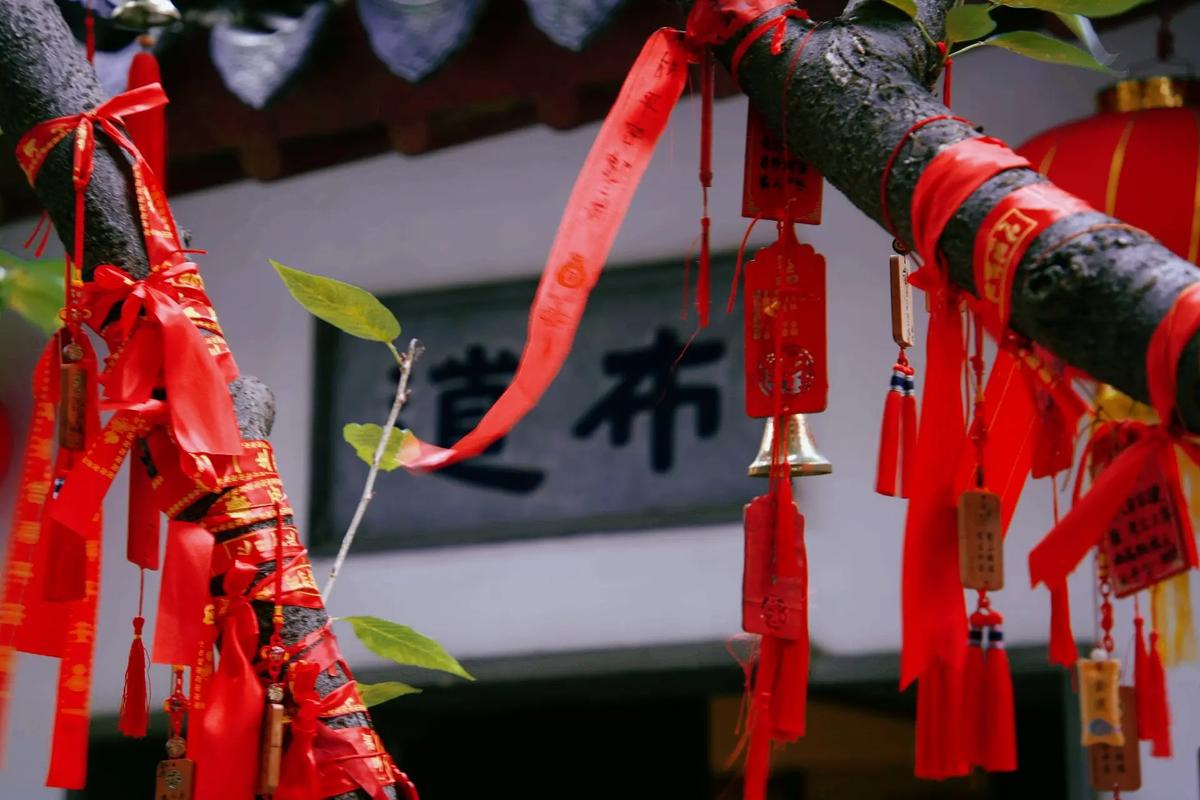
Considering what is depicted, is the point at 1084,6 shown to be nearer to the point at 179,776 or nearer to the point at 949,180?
the point at 949,180

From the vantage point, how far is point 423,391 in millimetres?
3773

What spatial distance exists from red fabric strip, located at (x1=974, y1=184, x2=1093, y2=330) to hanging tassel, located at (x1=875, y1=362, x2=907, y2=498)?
32 centimetres

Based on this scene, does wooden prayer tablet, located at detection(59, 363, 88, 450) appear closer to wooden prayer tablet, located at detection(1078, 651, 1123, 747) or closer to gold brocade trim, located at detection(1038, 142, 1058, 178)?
wooden prayer tablet, located at detection(1078, 651, 1123, 747)

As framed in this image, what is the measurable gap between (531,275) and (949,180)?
2.76 meters

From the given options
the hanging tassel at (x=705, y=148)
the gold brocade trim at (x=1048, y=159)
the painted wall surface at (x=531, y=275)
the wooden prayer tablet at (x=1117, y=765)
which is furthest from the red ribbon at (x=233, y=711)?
the painted wall surface at (x=531, y=275)

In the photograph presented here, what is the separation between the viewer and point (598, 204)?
1.29 m

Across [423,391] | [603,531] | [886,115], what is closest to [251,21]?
[423,391]

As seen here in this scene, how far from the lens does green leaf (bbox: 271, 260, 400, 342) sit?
5.33ft

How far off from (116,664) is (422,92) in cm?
170

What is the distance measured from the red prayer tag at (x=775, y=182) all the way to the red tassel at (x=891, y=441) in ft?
0.58

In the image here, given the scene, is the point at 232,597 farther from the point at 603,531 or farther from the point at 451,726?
the point at 451,726

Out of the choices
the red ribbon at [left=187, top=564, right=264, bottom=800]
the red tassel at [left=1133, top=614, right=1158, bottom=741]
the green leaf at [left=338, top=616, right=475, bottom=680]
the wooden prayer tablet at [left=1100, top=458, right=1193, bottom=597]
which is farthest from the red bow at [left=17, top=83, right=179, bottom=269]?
the red tassel at [left=1133, top=614, right=1158, bottom=741]

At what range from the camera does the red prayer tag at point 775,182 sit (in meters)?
1.34

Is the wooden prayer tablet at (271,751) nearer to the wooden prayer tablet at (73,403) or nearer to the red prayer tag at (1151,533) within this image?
the wooden prayer tablet at (73,403)
